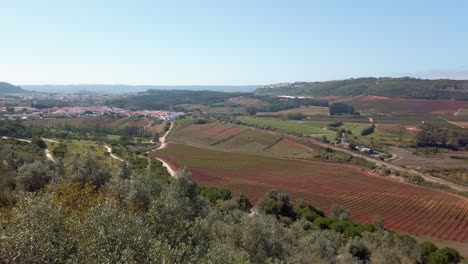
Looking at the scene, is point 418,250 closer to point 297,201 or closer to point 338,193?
point 297,201

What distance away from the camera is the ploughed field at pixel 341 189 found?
6181 cm

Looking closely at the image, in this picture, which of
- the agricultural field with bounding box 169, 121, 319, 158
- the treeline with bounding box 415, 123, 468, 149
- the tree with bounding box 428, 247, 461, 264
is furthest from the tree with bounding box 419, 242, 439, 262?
the treeline with bounding box 415, 123, 468, 149

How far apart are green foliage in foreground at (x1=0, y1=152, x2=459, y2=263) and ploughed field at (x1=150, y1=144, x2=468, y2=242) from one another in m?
10.7

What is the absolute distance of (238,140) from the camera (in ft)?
468

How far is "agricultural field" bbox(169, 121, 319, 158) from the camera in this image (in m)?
126

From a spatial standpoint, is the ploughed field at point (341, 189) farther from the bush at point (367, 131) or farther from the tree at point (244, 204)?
the bush at point (367, 131)

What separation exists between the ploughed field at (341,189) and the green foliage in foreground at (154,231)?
1070cm

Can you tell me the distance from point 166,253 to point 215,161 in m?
88.7

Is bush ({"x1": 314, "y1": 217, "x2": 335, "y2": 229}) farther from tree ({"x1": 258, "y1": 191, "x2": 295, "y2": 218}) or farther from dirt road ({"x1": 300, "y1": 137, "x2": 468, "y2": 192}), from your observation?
dirt road ({"x1": 300, "y1": 137, "x2": 468, "y2": 192})

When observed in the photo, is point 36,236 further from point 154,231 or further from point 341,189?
point 341,189

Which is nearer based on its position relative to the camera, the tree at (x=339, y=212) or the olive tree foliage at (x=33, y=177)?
the olive tree foliage at (x=33, y=177)

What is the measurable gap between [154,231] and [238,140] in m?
116

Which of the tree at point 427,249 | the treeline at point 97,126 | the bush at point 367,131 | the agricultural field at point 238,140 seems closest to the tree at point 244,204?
the tree at point 427,249

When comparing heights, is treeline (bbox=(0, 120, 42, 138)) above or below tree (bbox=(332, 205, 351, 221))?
above
